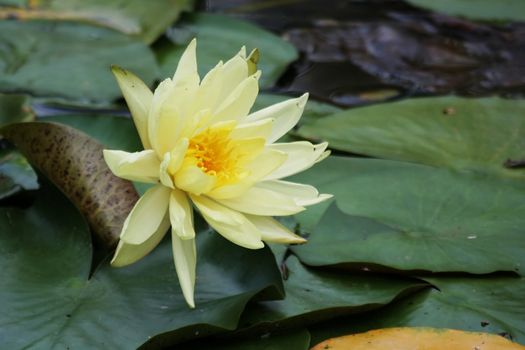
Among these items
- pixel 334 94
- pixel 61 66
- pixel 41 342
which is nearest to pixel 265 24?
pixel 334 94

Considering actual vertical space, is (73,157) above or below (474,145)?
above

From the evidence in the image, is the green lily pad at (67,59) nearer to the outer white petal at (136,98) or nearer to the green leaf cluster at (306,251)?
the green leaf cluster at (306,251)

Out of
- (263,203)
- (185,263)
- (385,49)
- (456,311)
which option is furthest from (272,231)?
(385,49)

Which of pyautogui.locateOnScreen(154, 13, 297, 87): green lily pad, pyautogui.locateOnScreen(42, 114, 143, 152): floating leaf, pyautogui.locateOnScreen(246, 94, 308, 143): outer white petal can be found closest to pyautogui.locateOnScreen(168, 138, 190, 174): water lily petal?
pyautogui.locateOnScreen(246, 94, 308, 143): outer white petal

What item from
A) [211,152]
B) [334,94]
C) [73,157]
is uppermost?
[211,152]

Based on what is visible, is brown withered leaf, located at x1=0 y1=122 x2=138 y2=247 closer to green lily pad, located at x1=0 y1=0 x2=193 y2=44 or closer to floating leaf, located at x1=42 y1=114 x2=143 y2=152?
floating leaf, located at x1=42 y1=114 x2=143 y2=152

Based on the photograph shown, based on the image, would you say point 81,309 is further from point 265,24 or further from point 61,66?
point 265,24
